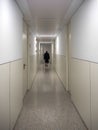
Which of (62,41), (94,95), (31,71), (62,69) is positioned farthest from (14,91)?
(62,41)

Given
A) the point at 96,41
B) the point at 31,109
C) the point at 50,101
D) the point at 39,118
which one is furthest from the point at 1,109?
the point at 50,101

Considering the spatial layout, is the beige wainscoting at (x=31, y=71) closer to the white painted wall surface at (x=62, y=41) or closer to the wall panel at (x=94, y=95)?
the white painted wall surface at (x=62, y=41)

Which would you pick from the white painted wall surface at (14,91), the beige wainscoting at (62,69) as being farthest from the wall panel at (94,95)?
the beige wainscoting at (62,69)

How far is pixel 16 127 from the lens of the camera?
3.14m

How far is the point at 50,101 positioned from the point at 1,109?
2.72m

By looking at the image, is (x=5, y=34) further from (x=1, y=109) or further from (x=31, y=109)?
(x=31, y=109)

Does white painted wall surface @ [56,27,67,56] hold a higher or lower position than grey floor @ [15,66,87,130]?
higher

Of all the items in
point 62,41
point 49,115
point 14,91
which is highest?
point 62,41

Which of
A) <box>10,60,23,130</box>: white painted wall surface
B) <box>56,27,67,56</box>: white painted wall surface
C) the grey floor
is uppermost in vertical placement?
<box>56,27,67,56</box>: white painted wall surface

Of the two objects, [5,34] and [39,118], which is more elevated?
[5,34]

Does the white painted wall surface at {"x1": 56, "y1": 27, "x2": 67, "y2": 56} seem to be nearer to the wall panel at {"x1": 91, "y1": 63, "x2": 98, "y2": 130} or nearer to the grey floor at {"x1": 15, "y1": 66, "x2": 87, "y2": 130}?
the grey floor at {"x1": 15, "y1": 66, "x2": 87, "y2": 130}

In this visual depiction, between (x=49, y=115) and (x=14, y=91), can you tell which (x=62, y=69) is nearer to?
(x=49, y=115)

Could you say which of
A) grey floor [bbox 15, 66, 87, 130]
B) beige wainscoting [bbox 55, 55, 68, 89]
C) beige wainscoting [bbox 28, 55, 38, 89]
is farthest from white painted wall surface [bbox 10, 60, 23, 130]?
beige wainscoting [bbox 55, 55, 68, 89]

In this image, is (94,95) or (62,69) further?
(62,69)
